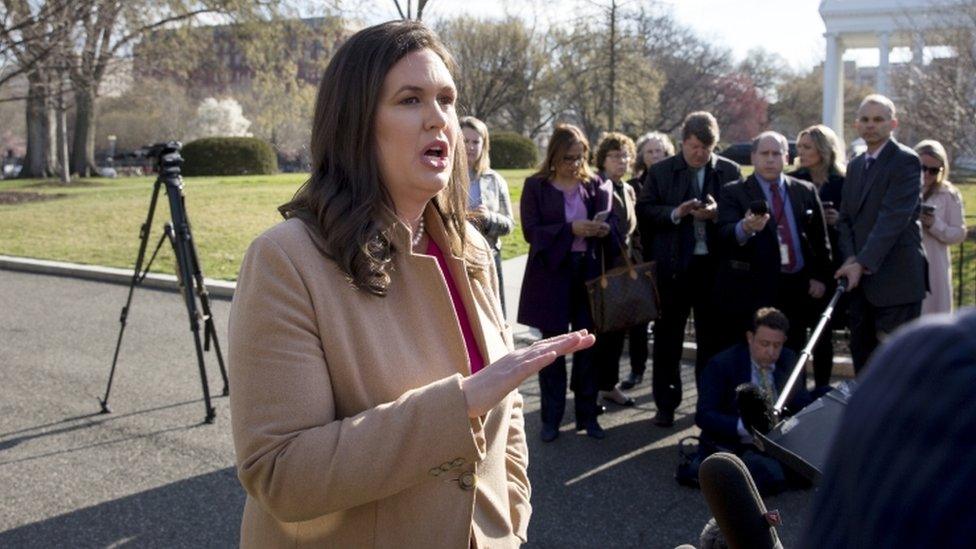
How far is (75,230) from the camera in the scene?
17203 mm

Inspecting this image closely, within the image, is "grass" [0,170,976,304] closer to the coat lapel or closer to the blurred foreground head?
the coat lapel

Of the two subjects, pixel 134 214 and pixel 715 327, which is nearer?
pixel 715 327

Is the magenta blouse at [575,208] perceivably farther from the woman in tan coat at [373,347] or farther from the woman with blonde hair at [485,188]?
the woman in tan coat at [373,347]

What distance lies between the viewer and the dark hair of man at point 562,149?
20.9ft

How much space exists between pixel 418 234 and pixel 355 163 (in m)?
0.28

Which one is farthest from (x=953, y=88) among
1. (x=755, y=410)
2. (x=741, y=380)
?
(x=755, y=410)

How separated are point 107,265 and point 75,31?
26.9 feet

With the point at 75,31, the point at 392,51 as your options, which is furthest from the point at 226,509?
the point at 75,31

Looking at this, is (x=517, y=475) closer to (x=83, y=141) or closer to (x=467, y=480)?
(x=467, y=480)

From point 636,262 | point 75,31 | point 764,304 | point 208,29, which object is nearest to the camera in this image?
point 764,304

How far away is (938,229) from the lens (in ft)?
24.0

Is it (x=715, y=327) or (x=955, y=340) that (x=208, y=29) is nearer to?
(x=715, y=327)

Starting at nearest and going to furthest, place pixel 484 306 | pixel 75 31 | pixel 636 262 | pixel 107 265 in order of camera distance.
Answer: pixel 484 306, pixel 636 262, pixel 107 265, pixel 75 31

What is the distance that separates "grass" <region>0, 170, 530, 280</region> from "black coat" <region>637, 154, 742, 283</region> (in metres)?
6.93
